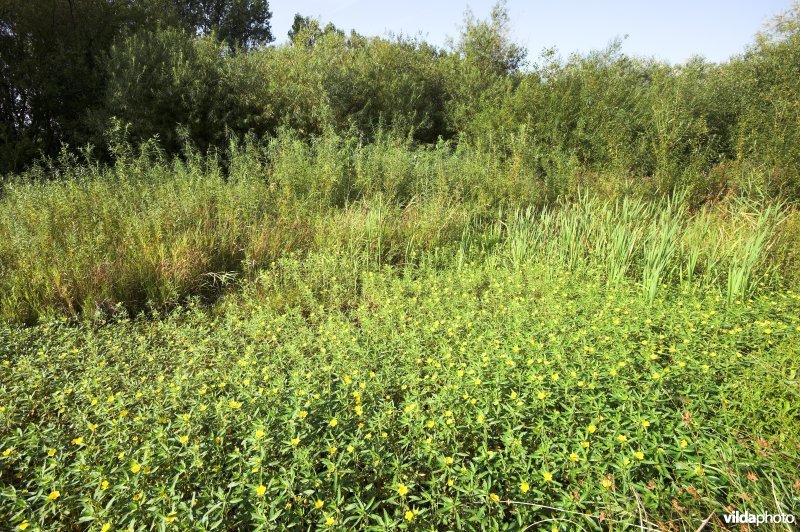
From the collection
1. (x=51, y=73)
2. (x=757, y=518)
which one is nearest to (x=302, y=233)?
(x=757, y=518)

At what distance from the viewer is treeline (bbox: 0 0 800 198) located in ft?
23.1

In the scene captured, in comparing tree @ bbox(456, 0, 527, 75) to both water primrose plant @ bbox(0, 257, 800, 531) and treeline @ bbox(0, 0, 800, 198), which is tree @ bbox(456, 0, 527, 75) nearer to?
treeline @ bbox(0, 0, 800, 198)

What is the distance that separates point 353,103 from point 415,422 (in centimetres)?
985

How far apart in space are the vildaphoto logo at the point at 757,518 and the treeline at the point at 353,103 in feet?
18.4

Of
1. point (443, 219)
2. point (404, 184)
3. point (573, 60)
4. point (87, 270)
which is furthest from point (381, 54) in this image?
point (87, 270)

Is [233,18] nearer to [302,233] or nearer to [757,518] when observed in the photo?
[302,233]

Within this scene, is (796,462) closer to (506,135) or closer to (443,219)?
(443,219)

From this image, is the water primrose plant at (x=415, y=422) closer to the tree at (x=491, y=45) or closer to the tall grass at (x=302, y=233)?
the tall grass at (x=302, y=233)

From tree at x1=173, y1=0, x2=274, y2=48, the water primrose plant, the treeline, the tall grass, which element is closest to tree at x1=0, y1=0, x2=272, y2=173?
the treeline

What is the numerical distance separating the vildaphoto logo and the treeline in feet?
18.4

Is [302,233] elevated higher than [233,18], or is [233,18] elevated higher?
[233,18]

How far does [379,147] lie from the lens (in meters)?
7.13

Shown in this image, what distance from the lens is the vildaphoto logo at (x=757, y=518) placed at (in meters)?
1.45

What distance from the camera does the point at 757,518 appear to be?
1480 millimetres
